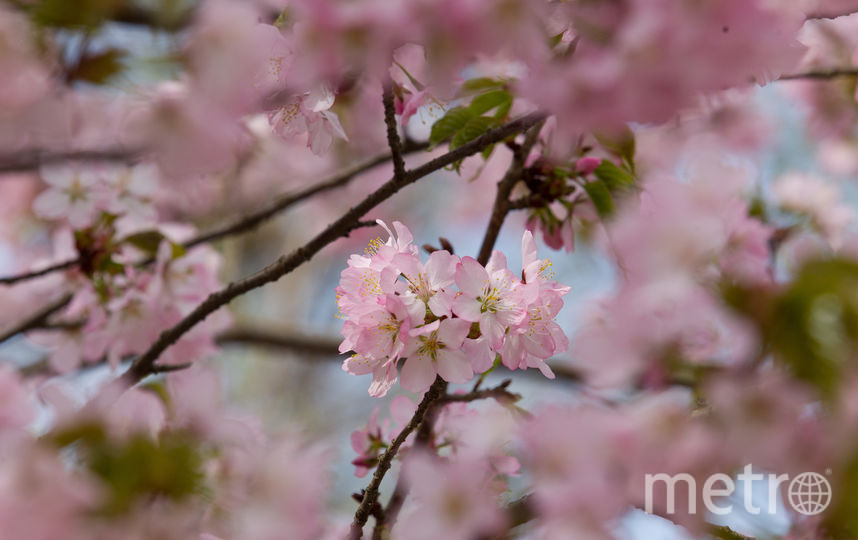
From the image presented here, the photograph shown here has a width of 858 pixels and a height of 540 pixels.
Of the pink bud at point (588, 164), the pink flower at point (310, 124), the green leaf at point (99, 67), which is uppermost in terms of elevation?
the pink bud at point (588, 164)

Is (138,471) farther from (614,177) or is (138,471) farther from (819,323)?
(614,177)

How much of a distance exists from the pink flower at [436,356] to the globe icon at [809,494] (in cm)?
35

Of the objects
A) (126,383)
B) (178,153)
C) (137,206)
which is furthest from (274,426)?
(178,153)

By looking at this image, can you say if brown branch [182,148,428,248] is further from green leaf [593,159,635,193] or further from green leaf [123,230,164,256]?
green leaf [593,159,635,193]

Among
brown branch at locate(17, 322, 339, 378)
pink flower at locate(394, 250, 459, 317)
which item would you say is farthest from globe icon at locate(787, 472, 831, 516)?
brown branch at locate(17, 322, 339, 378)

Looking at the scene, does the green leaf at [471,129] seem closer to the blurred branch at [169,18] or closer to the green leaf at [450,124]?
the green leaf at [450,124]

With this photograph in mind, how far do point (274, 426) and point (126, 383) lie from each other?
3.20 m

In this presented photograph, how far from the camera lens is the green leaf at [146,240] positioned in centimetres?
134

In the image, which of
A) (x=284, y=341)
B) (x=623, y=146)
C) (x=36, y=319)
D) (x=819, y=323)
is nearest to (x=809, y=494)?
(x=819, y=323)

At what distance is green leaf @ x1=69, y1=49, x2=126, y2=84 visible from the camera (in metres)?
0.63

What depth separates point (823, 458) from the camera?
508 mm

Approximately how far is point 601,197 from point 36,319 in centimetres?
109

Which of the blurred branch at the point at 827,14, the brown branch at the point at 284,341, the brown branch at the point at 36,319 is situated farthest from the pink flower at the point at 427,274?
the brown branch at the point at 284,341

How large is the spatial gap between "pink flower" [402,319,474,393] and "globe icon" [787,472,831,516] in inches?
13.9
